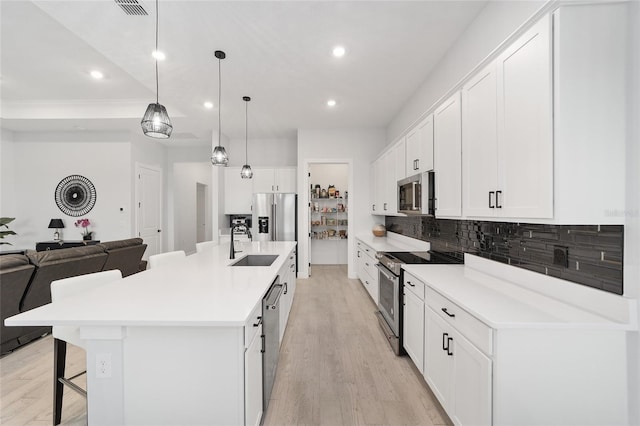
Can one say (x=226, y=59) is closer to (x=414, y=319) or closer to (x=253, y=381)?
(x=253, y=381)

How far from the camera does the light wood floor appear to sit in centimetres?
185

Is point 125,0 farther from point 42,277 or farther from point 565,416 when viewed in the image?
point 565,416

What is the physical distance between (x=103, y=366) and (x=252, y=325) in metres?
0.71

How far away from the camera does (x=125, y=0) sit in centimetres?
216

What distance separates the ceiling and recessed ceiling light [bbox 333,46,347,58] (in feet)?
0.18

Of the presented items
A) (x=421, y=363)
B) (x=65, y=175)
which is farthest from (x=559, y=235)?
(x=65, y=175)

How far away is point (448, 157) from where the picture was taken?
91.7 inches

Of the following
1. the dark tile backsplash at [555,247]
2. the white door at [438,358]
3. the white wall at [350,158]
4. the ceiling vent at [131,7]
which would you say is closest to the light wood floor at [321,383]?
the white door at [438,358]

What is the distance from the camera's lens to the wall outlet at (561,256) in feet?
5.00

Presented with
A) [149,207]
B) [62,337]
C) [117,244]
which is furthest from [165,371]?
[149,207]

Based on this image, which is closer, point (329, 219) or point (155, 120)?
point (155, 120)

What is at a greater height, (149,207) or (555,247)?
(149,207)

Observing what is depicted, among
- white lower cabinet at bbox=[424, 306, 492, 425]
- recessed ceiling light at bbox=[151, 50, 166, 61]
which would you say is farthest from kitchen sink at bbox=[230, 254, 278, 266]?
recessed ceiling light at bbox=[151, 50, 166, 61]

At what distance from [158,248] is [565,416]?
7.42 metres
